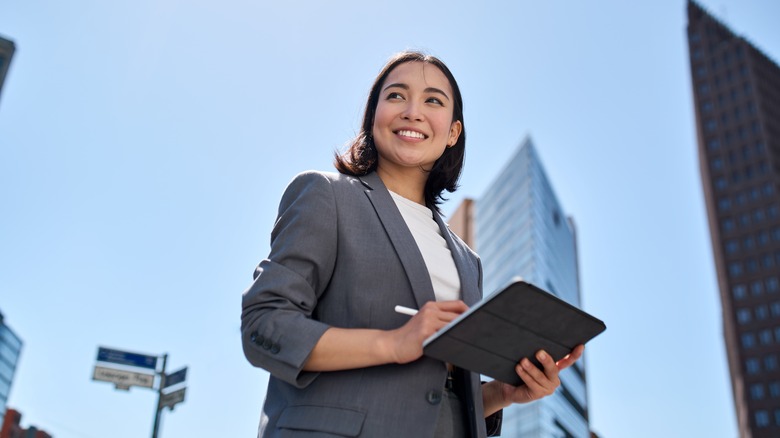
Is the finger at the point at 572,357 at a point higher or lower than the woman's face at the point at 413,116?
lower

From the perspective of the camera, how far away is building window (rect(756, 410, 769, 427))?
9038 centimetres

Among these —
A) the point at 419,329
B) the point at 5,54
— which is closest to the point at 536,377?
the point at 419,329

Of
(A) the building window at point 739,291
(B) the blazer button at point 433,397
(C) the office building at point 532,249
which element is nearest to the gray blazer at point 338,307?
(B) the blazer button at point 433,397

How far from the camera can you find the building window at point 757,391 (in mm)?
92125

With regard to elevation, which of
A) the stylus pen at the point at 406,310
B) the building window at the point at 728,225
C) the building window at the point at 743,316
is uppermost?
the building window at the point at 728,225

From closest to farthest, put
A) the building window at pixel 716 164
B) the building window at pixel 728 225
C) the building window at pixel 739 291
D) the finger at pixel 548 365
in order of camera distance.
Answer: the finger at pixel 548 365, the building window at pixel 739 291, the building window at pixel 728 225, the building window at pixel 716 164

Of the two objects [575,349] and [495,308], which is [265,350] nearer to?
[495,308]

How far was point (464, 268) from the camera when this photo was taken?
214cm

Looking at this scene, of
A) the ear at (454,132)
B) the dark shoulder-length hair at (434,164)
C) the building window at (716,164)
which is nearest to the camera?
the dark shoulder-length hair at (434,164)

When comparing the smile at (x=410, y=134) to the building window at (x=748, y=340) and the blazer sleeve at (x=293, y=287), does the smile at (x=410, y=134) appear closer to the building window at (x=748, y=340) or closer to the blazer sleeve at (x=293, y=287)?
the blazer sleeve at (x=293, y=287)

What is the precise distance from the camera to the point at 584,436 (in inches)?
3150

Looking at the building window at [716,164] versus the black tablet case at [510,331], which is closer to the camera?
the black tablet case at [510,331]

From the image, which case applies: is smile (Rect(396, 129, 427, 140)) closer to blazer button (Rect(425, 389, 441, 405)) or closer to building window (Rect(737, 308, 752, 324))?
blazer button (Rect(425, 389, 441, 405))

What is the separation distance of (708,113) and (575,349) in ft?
397
